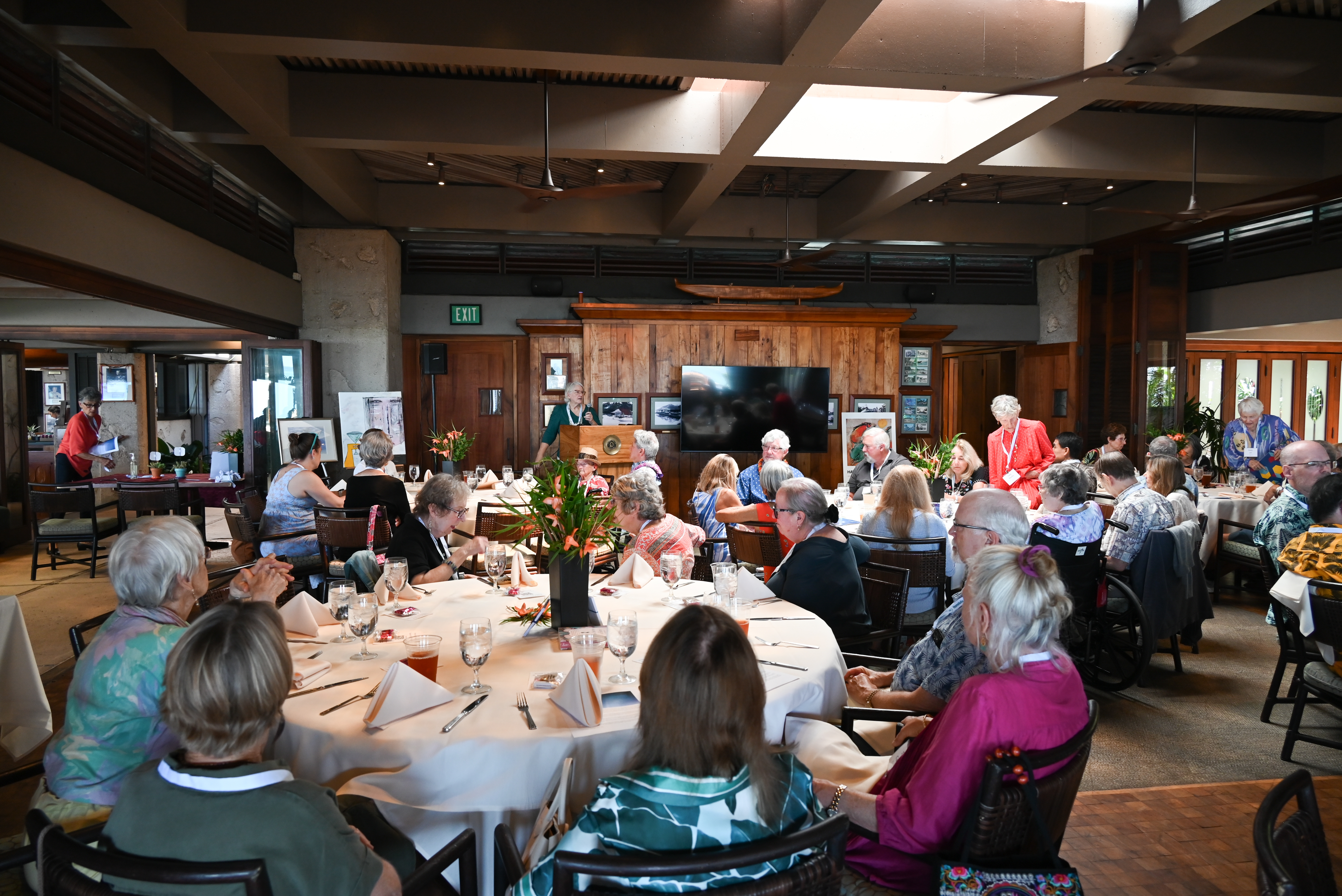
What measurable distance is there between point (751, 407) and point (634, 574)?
7.37 metres

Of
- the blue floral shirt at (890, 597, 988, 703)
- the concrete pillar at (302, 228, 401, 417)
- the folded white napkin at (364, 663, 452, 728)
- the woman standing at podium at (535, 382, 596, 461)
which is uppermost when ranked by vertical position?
the concrete pillar at (302, 228, 401, 417)

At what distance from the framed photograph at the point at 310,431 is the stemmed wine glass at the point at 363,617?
274 inches

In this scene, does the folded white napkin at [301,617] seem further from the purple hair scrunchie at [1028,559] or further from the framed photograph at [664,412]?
the framed photograph at [664,412]

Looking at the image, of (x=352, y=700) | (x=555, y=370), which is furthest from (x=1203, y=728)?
(x=555, y=370)

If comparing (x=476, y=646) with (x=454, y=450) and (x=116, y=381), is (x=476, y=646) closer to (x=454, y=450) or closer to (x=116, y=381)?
(x=454, y=450)

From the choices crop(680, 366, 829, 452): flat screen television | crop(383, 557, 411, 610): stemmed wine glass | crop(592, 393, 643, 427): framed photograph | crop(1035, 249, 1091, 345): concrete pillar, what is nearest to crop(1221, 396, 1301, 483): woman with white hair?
crop(1035, 249, 1091, 345): concrete pillar

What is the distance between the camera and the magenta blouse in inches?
75.9

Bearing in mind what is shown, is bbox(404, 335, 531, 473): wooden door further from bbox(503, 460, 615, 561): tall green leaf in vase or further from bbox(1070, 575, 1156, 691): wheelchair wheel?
bbox(503, 460, 615, 561): tall green leaf in vase

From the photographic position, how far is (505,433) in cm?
1173

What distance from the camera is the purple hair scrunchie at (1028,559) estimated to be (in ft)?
6.98

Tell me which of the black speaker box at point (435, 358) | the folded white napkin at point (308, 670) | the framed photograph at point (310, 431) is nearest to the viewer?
the folded white napkin at point (308, 670)

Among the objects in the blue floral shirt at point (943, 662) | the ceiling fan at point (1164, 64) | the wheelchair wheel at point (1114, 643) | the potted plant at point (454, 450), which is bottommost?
the wheelchair wheel at point (1114, 643)

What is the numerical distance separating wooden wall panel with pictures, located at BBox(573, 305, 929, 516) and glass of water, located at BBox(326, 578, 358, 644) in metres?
7.84

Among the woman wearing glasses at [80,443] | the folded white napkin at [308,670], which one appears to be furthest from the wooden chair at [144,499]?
the folded white napkin at [308,670]
